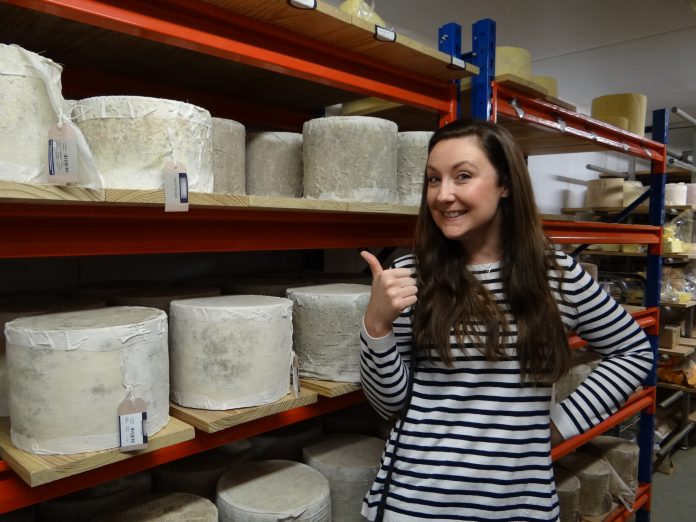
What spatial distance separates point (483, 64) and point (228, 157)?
97 centimetres

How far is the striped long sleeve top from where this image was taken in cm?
126

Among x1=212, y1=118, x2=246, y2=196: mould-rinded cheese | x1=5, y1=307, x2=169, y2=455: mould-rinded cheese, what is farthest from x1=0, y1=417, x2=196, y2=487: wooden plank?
x1=212, y1=118, x2=246, y2=196: mould-rinded cheese

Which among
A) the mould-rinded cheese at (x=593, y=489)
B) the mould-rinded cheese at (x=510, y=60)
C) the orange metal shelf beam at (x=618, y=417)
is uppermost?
the mould-rinded cheese at (x=510, y=60)

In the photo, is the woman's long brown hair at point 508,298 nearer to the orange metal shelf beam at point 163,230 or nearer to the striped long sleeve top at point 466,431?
the striped long sleeve top at point 466,431

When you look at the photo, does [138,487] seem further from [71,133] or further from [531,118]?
[531,118]

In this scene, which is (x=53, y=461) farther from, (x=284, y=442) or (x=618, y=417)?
(x=618, y=417)

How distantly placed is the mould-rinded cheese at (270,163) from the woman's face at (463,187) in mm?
534

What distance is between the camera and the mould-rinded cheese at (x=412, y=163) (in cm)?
180

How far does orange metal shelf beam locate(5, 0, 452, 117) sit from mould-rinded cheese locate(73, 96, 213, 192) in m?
0.16

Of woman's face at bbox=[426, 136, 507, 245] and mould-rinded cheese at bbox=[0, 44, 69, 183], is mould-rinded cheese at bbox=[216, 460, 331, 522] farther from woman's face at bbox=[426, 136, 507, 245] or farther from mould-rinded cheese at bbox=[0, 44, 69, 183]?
mould-rinded cheese at bbox=[0, 44, 69, 183]

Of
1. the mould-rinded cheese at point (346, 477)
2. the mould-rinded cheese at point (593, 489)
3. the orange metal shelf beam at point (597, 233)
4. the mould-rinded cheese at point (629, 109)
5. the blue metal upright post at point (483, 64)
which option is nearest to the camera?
the mould-rinded cheese at point (346, 477)

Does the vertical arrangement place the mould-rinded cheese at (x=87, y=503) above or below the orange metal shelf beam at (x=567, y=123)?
below

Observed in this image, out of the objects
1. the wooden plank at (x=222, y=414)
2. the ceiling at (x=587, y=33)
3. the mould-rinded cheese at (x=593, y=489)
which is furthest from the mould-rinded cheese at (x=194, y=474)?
the ceiling at (x=587, y=33)

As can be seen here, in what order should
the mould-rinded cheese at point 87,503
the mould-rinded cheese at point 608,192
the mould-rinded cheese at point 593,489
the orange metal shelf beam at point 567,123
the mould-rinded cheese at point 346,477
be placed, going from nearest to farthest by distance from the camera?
1. the mould-rinded cheese at point 87,503
2. the mould-rinded cheese at point 346,477
3. the orange metal shelf beam at point 567,123
4. the mould-rinded cheese at point 593,489
5. the mould-rinded cheese at point 608,192
